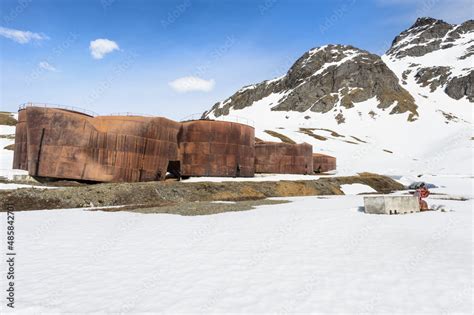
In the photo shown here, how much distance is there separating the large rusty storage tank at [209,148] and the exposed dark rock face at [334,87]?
100.0m

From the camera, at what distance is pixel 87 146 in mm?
28609

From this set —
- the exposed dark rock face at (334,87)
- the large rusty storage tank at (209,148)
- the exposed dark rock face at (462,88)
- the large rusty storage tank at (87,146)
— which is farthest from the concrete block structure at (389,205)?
the exposed dark rock face at (462,88)

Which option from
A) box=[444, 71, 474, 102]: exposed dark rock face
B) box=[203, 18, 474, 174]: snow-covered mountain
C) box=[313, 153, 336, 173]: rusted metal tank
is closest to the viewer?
box=[313, 153, 336, 173]: rusted metal tank

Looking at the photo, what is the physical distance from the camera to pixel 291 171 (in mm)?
51219

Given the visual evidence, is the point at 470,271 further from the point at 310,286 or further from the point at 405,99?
the point at 405,99

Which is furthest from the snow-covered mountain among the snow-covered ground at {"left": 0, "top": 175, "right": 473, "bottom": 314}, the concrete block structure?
the snow-covered ground at {"left": 0, "top": 175, "right": 473, "bottom": 314}

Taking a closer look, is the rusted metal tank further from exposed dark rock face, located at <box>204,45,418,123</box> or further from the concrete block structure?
exposed dark rock face, located at <box>204,45,418,123</box>

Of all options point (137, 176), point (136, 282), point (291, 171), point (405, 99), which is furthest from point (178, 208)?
point (405, 99)

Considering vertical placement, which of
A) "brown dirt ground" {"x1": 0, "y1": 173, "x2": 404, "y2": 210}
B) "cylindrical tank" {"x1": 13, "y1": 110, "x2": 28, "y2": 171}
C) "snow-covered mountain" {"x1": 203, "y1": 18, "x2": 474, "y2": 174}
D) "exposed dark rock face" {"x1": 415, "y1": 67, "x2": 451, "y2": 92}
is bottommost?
"brown dirt ground" {"x1": 0, "y1": 173, "x2": 404, "y2": 210}

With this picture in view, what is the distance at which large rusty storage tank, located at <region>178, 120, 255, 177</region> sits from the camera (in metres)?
36.1

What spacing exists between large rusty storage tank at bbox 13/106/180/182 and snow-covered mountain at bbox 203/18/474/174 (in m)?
54.7

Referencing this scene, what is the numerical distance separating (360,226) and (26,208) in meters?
17.4

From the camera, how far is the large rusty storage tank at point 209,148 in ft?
119

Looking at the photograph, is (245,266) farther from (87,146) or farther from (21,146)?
(21,146)
